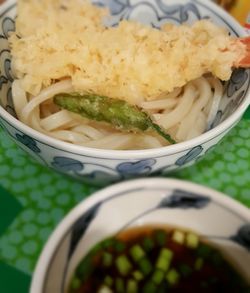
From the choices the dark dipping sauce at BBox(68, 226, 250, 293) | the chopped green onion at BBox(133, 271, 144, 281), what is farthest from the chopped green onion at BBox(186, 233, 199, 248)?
the chopped green onion at BBox(133, 271, 144, 281)

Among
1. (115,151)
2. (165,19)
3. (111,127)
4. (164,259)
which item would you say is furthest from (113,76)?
(164,259)

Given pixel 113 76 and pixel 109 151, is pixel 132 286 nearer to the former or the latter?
pixel 109 151

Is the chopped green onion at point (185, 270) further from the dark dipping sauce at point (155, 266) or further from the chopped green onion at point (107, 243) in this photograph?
the chopped green onion at point (107, 243)

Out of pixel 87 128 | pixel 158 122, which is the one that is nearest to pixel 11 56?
pixel 87 128

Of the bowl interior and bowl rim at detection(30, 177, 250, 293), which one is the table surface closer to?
the bowl interior

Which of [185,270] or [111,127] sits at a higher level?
[111,127]

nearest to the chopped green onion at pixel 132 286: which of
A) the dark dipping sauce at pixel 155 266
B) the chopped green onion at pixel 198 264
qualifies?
the dark dipping sauce at pixel 155 266
